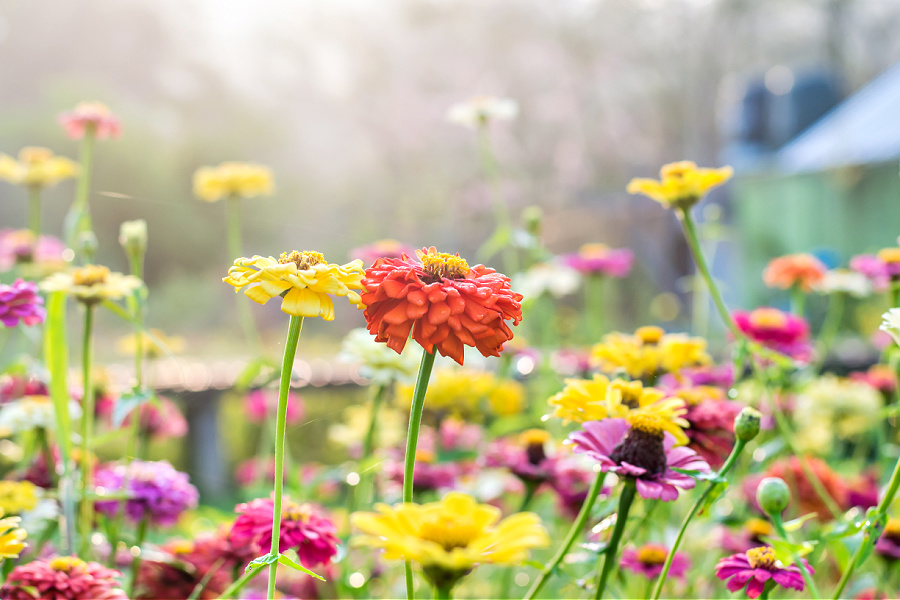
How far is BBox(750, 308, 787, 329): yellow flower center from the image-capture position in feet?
3.01

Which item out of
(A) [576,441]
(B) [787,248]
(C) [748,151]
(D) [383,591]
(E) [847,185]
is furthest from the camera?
(C) [748,151]

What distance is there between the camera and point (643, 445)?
0.46 metres

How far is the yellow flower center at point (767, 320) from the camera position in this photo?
Result: 917 mm

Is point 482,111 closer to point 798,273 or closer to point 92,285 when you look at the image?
point 798,273

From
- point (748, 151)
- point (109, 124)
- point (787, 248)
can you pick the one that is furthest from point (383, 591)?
point (748, 151)

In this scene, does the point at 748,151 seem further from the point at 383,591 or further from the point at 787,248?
the point at 383,591

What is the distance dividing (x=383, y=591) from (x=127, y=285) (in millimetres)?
504

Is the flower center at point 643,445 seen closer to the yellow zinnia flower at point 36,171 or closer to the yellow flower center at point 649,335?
the yellow flower center at point 649,335

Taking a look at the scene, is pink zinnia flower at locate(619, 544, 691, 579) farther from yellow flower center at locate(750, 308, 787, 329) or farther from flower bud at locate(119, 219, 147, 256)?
flower bud at locate(119, 219, 147, 256)

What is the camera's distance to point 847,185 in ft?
12.1

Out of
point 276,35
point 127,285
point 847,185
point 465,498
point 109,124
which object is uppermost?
point 276,35

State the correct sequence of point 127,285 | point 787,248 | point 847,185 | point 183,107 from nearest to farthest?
point 127,285 → point 847,185 → point 787,248 → point 183,107

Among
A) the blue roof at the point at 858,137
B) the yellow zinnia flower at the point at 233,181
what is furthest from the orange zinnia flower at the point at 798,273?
the blue roof at the point at 858,137

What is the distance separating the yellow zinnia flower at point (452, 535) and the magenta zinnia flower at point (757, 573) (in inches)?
10.6
